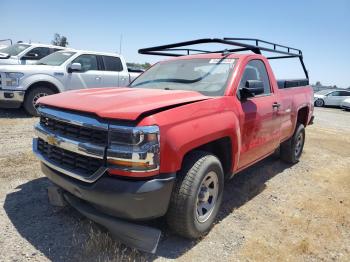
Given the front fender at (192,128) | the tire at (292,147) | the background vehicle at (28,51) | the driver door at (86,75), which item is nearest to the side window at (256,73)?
the front fender at (192,128)

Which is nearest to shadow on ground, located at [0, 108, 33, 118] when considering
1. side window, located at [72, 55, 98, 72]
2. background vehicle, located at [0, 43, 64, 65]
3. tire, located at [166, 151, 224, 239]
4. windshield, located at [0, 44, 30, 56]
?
background vehicle, located at [0, 43, 64, 65]

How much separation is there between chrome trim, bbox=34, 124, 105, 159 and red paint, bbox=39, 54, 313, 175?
0.92ft

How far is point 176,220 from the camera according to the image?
3.02 meters

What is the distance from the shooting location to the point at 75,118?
2.87 m

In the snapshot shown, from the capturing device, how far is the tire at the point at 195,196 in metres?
2.96

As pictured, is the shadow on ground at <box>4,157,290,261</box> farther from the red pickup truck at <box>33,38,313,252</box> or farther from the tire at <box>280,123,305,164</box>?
the tire at <box>280,123,305,164</box>

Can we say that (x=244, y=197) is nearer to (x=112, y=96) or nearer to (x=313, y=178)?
(x=313, y=178)

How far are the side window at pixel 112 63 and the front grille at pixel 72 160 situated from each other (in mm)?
6969

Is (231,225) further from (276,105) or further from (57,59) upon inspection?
(57,59)

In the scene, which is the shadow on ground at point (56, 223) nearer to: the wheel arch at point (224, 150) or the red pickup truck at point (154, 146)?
the red pickup truck at point (154, 146)

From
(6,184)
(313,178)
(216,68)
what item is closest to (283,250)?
(216,68)

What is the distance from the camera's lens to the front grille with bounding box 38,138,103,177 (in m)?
2.81

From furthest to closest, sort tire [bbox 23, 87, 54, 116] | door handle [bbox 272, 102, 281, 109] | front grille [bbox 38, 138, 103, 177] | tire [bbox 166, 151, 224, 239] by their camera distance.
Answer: tire [bbox 23, 87, 54, 116], door handle [bbox 272, 102, 281, 109], tire [bbox 166, 151, 224, 239], front grille [bbox 38, 138, 103, 177]

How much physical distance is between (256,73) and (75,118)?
272 centimetres
